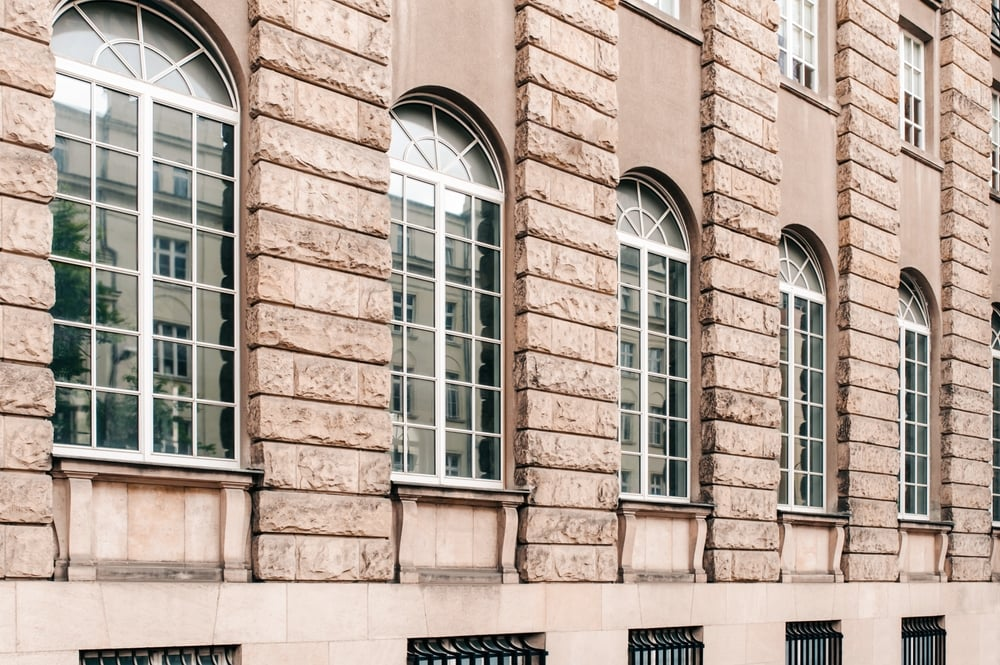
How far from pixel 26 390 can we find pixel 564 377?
6.05 meters

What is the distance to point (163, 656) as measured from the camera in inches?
433

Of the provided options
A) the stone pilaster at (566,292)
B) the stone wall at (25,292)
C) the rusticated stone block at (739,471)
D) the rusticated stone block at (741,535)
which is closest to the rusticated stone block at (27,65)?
the stone wall at (25,292)

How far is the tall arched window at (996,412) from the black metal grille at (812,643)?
21.6 ft

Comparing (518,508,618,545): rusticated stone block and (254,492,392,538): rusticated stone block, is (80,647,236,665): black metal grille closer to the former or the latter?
(254,492,392,538): rusticated stone block

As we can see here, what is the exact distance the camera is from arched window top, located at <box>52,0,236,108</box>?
37.2 ft

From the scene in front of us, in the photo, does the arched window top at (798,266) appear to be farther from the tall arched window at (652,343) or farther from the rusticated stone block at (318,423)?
the rusticated stone block at (318,423)

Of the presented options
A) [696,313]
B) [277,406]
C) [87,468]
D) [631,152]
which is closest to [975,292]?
[696,313]

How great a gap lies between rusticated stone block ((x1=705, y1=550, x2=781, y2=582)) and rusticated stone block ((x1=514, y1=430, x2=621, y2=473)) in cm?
225

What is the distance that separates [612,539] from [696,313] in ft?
11.1

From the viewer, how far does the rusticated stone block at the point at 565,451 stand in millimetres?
14273

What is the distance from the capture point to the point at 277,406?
1191 cm

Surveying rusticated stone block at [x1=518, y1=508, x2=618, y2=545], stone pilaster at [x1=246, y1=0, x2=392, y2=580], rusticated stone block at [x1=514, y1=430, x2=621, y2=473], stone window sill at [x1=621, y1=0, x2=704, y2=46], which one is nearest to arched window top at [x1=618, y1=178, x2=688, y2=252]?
stone window sill at [x1=621, y1=0, x2=704, y2=46]

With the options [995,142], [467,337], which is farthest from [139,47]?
[995,142]

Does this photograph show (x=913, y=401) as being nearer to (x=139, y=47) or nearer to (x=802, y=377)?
(x=802, y=377)
